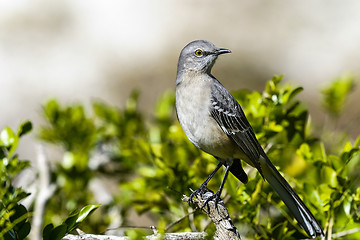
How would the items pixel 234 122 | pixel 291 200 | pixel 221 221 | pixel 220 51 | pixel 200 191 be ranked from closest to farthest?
1. pixel 221 221
2. pixel 291 200
3. pixel 200 191
4. pixel 234 122
5. pixel 220 51

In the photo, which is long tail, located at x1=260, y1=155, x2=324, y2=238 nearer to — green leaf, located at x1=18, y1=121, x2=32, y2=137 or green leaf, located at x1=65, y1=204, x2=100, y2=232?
green leaf, located at x1=65, y1=204, x2=100, y2=232

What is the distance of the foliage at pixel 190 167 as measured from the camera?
334 cm

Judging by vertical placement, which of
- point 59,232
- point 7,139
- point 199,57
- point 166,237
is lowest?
point 166,237

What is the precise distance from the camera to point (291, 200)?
135 inches

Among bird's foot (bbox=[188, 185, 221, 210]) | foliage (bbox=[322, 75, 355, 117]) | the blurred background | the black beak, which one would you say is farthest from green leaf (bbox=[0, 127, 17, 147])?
the blurred background

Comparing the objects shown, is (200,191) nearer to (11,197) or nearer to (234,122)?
(234,122)

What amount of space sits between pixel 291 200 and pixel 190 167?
34.8 inches

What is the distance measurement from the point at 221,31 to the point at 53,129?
820 cm

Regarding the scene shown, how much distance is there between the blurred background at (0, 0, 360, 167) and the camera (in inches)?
426

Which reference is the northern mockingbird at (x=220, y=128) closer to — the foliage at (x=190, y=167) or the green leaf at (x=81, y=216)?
the foliage at (x=190, y=167)

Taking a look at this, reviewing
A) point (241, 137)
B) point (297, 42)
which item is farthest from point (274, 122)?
point (297, 42)

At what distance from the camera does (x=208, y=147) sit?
379 centimetres

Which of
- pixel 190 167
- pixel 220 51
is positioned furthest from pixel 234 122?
pixel 220 51

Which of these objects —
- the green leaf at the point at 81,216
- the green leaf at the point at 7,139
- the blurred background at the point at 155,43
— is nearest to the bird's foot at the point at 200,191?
the green leaf at the point at 81,216
